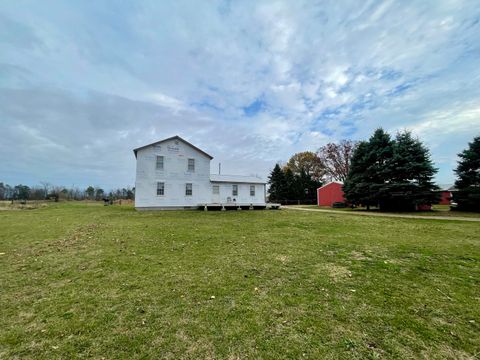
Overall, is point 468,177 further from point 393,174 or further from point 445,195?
point 445,195

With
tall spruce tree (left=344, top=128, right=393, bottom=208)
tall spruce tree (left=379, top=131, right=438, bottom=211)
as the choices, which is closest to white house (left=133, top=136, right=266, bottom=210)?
tall spruce tree (left=344, top=128, right=393, bottom=208)

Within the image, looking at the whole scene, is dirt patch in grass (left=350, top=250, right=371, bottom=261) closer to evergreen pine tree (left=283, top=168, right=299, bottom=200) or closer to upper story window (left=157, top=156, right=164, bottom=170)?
upper story window (left=157, top=156, right=164, bottom=170)

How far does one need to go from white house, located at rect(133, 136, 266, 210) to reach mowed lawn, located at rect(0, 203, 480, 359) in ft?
49.6

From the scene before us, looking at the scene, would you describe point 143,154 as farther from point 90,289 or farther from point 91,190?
point 91,190

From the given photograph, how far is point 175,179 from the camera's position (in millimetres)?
22562

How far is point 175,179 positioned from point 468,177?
1063 inches

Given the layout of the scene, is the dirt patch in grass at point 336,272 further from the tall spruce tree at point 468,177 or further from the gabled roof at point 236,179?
the tall spruce tree at point 468,177

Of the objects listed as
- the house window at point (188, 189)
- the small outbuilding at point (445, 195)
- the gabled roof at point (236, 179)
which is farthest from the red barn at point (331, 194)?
the house window at point (188, 189)

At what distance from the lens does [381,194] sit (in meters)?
22.2

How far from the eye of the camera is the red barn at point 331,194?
116 ft

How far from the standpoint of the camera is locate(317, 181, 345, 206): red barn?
3544 centimetres

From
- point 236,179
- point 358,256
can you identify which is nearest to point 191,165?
point 236,179

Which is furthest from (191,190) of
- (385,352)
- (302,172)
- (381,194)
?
(302,172)

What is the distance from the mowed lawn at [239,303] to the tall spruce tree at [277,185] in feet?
117
